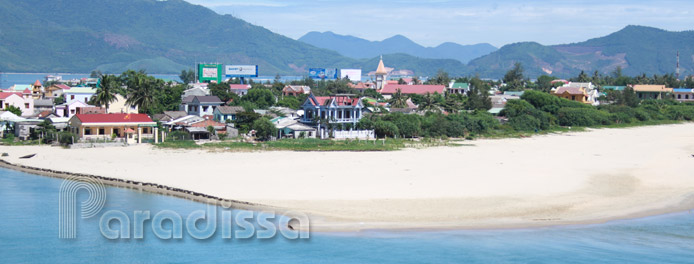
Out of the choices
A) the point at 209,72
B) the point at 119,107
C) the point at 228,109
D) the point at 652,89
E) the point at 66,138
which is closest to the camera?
the point at 66,138

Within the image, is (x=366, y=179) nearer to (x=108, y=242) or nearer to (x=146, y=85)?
(x=108, y=242)

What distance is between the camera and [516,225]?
970 inches

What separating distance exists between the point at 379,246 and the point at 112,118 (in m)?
28.9

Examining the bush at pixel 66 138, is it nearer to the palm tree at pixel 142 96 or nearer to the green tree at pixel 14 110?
the palm tree at pixel 142 96

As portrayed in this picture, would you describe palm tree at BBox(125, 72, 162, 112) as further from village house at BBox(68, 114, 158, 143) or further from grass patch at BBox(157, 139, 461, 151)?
grass patch at BBox(157, 139, 461, 151)

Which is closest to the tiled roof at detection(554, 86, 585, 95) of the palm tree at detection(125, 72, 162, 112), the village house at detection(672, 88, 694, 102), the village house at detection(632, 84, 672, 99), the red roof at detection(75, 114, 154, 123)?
the village house at detection(632, 84, 672, 99)

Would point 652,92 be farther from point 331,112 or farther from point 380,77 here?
point 331,112

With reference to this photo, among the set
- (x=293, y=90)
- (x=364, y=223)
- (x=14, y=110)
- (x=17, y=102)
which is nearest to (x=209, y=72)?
(x=293, y=90)

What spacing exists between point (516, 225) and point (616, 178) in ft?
38.9

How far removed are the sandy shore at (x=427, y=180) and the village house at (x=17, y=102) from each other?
21.6m

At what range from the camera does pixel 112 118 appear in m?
45.7

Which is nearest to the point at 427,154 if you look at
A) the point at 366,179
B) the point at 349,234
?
the point at 366,179

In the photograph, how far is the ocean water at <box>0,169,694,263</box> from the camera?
2151cm

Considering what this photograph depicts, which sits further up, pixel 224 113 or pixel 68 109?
pixel 68 109
